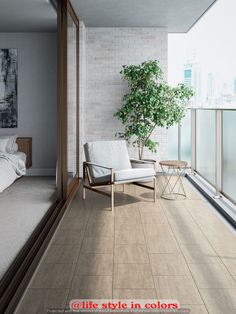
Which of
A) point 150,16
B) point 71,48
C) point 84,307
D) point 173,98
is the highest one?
point 150,16

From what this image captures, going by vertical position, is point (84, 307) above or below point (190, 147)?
below

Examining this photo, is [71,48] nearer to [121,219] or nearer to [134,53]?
[134,53]

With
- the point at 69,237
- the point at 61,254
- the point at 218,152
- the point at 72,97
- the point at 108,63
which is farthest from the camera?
the point at 108,63

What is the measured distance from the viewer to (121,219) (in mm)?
4281

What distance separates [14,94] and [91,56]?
1.49 metres

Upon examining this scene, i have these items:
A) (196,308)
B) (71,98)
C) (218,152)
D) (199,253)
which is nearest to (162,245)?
(199,253)

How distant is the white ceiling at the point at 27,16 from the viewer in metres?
5.44

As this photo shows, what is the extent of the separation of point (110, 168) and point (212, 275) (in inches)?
88.4

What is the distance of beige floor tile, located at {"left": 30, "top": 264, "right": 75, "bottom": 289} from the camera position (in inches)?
104

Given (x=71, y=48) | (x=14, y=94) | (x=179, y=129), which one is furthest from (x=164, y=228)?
(x=14, y=94)

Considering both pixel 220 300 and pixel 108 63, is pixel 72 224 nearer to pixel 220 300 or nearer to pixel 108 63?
pixel 220 300

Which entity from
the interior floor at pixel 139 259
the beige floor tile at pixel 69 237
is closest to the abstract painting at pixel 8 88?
the interior floor at pixel 139 259

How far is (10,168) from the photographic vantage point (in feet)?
19.9

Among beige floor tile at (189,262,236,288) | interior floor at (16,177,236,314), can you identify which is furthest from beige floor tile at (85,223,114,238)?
beige floor tile at (189,262,236,288)
